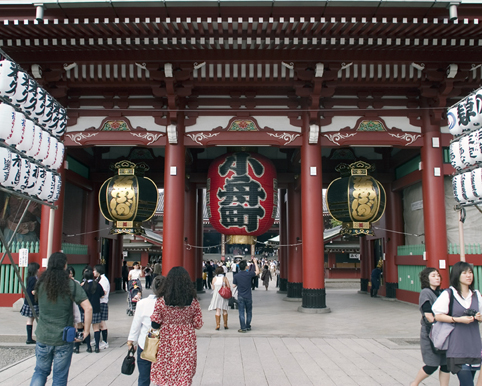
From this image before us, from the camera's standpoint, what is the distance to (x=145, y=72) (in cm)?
1141

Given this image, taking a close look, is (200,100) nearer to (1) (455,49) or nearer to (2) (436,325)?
(1) (455,49)

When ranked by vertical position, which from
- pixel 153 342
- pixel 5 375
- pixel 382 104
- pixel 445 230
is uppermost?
pixel 382 104

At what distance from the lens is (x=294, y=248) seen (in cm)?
1619

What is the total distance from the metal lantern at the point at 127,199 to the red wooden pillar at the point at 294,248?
236 inches

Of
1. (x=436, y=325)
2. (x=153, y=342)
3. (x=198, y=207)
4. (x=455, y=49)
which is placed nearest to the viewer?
(x=153, y=342)

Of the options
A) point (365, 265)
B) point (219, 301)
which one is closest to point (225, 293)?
point (219, 301)

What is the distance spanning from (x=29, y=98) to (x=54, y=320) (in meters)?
3.98

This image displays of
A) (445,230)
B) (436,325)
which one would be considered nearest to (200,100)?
(445,230)

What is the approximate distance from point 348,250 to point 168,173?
20.8m

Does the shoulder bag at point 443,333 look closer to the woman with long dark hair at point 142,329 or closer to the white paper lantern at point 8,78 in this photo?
the woman with long dark hair at point 142,329

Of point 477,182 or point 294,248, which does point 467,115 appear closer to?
point 477,182

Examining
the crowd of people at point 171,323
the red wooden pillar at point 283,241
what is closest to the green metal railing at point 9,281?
the crowd of people at point 171,323

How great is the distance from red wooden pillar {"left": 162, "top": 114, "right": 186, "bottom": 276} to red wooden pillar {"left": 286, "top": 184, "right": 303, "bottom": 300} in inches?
213

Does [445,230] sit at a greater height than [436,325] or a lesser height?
greater
